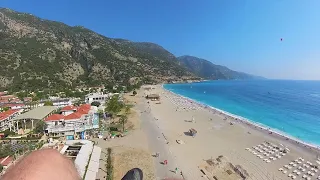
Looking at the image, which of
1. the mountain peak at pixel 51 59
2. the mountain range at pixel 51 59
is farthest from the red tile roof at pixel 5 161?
the mountain peak at pixel 51 59

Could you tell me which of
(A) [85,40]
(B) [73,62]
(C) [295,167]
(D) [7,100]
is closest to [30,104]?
(D) [7,100]

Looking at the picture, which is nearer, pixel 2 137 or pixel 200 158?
pixel 200 158

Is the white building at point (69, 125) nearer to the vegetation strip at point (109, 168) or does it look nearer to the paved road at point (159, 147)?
the paved road at point (159, 147)

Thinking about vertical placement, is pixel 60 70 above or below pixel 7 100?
above

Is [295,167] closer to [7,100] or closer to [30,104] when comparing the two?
[30,104]

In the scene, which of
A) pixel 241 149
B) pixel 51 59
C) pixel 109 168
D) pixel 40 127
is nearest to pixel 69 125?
pixel 40 127

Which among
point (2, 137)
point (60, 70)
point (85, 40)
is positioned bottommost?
point (2, 137)

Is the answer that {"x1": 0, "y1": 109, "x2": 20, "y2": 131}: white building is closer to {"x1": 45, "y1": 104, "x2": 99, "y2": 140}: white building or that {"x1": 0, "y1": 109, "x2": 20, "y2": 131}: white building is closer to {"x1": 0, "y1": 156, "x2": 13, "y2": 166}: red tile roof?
{"x1": 45, "y1": 104, "x2": 99, "y2": 140}: white building

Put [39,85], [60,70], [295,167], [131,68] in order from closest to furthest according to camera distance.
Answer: [295,167] < [39,85] < [60,70] < [131,68]
